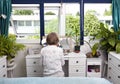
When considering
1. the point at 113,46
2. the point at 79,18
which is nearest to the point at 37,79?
the point at 113,46

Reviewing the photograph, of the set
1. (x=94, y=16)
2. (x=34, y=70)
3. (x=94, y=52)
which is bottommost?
(x=34, y=70)

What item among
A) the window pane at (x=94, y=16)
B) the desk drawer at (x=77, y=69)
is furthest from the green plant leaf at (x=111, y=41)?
the desk drawer at (x=77, y=69)

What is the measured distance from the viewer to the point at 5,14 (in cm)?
420

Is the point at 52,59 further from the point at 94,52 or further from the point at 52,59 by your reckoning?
the point at 94,52

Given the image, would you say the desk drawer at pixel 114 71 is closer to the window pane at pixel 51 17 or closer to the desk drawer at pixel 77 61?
the desk drawer at pixel 77 61

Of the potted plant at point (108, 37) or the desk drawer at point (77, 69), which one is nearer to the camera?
the desk drawer at point (77, 69)

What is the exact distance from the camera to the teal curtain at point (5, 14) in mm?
4172

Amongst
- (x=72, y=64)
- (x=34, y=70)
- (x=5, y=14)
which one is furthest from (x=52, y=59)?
(x=5, y=14)

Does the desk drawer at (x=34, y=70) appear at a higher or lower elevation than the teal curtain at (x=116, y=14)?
lower

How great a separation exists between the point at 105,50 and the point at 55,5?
154 cm

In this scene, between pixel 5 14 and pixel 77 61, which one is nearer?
pixel 77 61

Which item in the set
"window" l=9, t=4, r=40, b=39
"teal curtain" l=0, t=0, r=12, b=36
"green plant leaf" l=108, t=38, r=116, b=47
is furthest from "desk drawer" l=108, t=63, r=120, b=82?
"teal curtain" l=0, t=0, r=12, b=36

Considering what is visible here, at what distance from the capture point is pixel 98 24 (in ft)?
15.0

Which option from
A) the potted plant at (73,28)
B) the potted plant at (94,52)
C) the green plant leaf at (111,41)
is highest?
the potted plant at (73,28)
